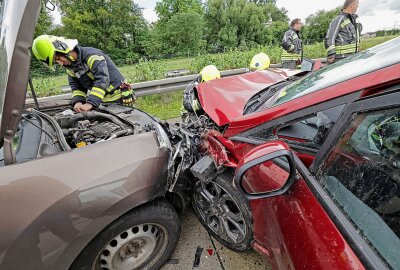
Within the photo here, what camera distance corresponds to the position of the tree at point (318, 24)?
49.3 meters

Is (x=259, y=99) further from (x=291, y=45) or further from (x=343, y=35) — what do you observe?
(x=291, y=45)

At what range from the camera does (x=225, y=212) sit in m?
1.93

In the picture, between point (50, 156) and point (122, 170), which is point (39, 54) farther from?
point (122, 170)

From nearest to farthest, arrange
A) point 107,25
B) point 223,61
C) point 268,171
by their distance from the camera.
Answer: point 268,171 → point 223,61 → point 107,25

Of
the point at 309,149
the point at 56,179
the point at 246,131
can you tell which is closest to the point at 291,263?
the point at 309,149

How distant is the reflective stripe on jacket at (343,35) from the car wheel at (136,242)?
168 inches

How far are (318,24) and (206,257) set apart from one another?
60.2 m

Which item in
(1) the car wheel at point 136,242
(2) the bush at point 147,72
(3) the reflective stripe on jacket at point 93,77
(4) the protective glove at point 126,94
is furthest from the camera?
(2) the bush at point 147,72

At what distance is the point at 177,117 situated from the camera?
4.99 metres

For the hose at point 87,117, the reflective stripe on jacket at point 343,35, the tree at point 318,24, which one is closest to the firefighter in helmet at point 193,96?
the hose at point 87,117

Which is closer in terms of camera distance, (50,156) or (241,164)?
(241,164)

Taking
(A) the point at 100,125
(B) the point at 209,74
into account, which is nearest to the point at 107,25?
(B) the point at 209,74

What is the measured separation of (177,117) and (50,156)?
3.62 meters

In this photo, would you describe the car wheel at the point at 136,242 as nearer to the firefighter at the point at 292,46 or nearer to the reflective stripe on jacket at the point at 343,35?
the reflective stripe on jacket at the point at 343,35
